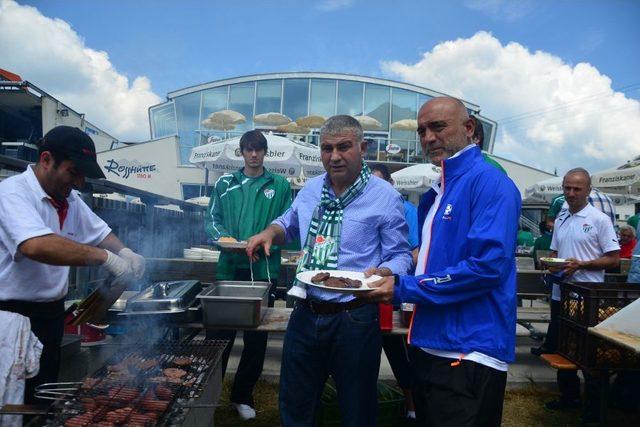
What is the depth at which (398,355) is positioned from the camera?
159 inches

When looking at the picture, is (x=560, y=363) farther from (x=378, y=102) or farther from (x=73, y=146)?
(x=378, y=102)

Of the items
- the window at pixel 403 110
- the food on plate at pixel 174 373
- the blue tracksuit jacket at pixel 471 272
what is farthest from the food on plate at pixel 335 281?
the window at pixel 403 110

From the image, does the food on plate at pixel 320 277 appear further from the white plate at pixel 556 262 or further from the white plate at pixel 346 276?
the white plate at pixel 556 262

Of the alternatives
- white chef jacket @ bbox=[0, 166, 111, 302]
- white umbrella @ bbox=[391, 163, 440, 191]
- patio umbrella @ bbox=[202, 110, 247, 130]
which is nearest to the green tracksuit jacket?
white chef jacket @ bbox=[0, 166, 111, 302]

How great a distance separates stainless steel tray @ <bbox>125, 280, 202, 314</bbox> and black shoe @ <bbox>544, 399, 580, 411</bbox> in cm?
381

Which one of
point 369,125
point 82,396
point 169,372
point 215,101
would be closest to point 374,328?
point 169,372

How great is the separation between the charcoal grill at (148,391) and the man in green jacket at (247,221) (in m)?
1.05

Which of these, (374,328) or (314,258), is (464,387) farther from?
(314,258)

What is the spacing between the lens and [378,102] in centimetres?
2347

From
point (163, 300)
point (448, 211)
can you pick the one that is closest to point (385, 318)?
point (448, 211)

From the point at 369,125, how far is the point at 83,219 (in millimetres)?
15675

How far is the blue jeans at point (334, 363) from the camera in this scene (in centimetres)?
250

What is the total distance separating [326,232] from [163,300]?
1378mm

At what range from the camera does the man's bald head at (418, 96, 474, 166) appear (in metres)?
2.07
